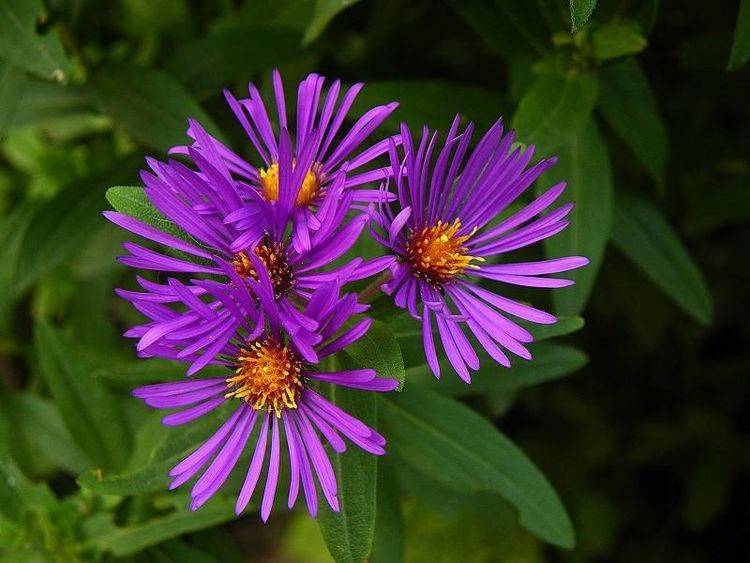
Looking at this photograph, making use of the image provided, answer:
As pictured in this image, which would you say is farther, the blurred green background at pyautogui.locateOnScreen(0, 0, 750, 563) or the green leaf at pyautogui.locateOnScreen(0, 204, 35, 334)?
the green leaf at pyautogui.locateOnScreen(0, 204, 35, 334)

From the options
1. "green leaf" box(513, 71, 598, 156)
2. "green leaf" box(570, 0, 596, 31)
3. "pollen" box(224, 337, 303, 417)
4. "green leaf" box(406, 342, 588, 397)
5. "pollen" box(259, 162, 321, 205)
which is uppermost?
"green leaf" box(570, 0, 596, 31)

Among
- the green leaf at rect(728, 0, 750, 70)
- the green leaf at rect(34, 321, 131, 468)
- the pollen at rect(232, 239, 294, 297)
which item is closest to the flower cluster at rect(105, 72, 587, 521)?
the pollen at rect(232, 239, 294, 297)

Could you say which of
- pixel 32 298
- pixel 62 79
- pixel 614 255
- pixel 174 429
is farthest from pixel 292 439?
pixel 32 298

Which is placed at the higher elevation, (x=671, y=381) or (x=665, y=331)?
(x=665, y=331)

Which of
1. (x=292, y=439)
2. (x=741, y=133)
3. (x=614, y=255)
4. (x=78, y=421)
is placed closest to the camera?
(x=292, y=439)

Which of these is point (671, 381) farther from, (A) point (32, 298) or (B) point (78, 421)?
(A) point (32, 298)

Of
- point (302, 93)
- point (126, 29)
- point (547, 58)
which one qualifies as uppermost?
point (126, 29)

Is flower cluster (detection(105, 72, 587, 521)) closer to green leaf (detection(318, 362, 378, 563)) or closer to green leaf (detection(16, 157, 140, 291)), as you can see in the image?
green leaf (detection(318, 362, 378, 563))

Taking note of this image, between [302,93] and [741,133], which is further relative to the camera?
[741,133]

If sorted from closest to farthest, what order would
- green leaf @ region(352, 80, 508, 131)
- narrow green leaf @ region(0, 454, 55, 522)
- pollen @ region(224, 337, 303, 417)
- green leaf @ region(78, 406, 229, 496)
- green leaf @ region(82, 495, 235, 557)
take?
pollen @ region(224, 337, 303, 417) < green leaf @ region(78, 406, 229, 496) < green leaf @ region(82, 495, 235, 557) < narrow green leaf @ region(0, 454, 55, 522) < green leaf @ region(352, 80, 508, 131)
